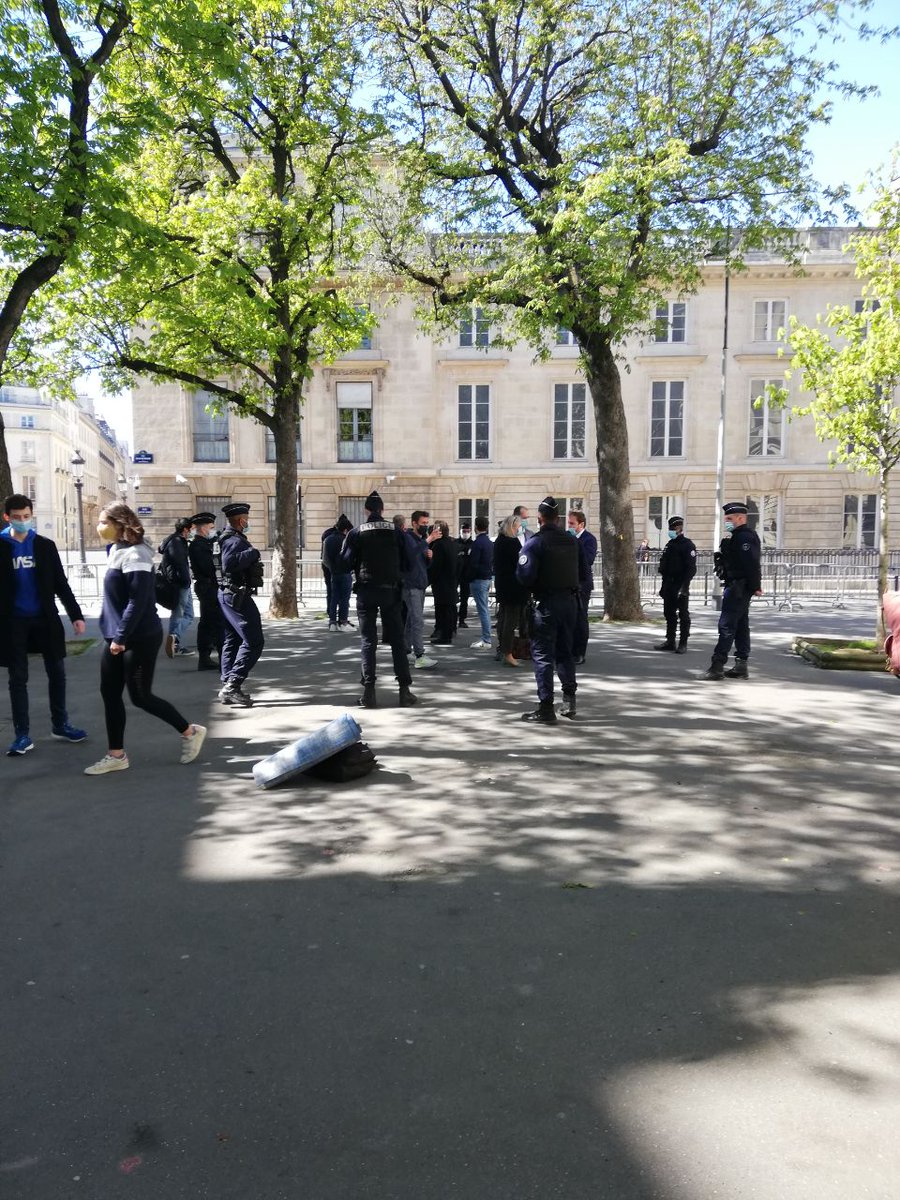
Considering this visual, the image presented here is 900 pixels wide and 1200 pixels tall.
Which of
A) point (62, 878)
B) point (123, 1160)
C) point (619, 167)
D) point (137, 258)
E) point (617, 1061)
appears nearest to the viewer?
point (123, 1160)

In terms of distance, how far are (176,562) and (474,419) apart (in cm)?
2543

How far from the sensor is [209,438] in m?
35.5

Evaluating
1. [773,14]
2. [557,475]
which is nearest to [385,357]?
[557,475]

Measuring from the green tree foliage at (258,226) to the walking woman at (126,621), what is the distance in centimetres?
883

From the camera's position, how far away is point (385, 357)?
35.2 meters

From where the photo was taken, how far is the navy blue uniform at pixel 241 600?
911 centimetres

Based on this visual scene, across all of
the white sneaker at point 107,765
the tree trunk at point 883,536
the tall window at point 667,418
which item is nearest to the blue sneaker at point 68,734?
the white sneaker at point 107,765

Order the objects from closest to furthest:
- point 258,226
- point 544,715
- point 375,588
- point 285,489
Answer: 1. point 544,715
2. point 375,588
3. point 258,226
4. point 285,489

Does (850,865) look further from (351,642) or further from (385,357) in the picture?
(385,357)

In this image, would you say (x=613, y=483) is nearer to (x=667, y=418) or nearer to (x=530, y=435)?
(x=530, y=435)

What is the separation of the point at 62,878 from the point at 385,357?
32.5 metres

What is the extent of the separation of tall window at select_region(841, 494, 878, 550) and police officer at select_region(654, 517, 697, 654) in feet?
84.1

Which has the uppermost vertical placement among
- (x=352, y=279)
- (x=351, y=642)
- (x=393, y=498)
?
(x=352, y=279)

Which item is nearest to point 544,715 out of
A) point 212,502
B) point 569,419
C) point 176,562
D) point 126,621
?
point 126,621
